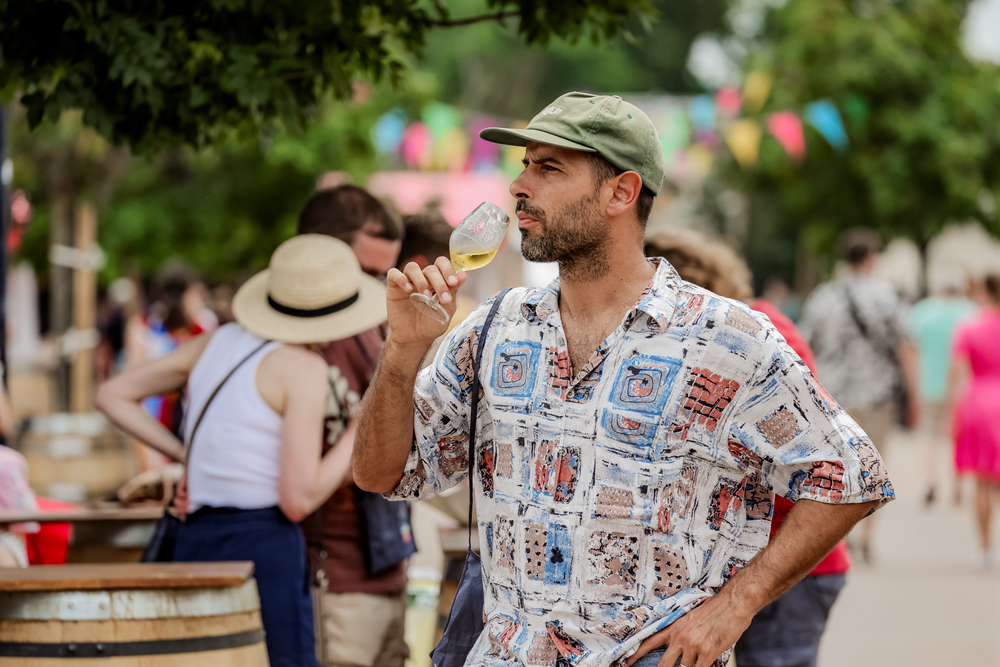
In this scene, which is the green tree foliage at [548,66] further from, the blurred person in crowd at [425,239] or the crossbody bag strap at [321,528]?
the crossbody bag strap at [321,528]

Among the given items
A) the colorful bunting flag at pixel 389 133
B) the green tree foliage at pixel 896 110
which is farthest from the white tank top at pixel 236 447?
the green tree foliage at pixel 896 110

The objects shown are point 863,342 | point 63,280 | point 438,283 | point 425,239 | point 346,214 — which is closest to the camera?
point 438,283

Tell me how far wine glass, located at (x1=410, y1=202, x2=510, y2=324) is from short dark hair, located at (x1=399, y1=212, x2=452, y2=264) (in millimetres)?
2202

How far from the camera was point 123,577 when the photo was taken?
3.07m

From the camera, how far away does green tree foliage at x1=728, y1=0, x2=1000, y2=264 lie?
909 inches

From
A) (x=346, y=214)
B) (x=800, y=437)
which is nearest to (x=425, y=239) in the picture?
(x=346, y=214)

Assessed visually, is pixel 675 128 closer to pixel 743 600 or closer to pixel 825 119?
pixel 825 119

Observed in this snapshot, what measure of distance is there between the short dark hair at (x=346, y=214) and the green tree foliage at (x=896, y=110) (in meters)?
19.2

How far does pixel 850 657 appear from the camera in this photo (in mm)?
6582

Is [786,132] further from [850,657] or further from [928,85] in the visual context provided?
[850,657]

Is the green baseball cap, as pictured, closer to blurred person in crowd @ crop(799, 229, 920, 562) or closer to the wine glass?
the wine glass

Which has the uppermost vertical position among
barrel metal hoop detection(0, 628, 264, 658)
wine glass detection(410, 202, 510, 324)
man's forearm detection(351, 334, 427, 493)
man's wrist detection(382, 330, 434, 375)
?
wine glass detection(410, 202, 510, 324)

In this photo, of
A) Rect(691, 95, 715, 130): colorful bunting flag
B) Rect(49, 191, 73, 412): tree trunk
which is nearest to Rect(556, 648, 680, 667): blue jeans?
Rect(49, 191, 73, 412): tree trunk

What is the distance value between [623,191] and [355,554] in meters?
1.95
